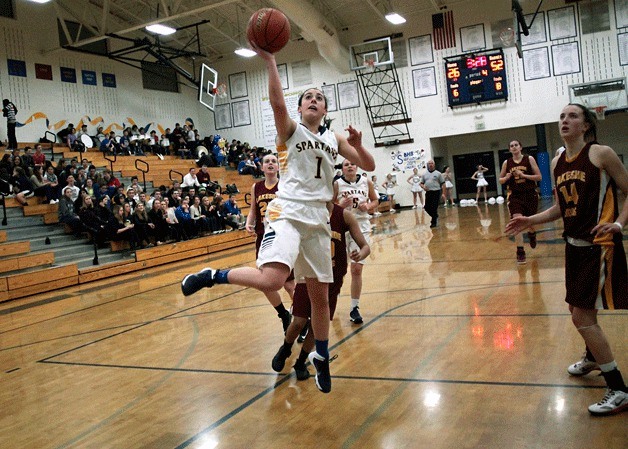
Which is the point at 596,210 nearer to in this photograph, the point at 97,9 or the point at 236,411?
the point at 236,411

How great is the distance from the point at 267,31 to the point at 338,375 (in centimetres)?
239

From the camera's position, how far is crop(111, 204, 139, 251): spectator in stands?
1337 cm

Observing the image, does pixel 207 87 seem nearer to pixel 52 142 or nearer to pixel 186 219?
pixel 52 142

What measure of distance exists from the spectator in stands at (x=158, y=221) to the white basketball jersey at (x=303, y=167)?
37.0 ft

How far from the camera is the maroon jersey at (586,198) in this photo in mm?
3289

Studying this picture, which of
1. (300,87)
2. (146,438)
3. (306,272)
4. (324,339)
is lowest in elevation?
(146,438)

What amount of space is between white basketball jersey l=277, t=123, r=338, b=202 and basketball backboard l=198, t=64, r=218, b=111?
2001cm

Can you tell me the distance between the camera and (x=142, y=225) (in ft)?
45.4

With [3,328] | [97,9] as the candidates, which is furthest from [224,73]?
[3,328]

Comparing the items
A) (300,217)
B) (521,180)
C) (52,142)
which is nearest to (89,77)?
(52,142)

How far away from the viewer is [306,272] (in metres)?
3.54

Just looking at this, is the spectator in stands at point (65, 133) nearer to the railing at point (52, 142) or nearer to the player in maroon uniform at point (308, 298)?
the railing at point (52, 142)

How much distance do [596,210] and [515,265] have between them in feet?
16.6

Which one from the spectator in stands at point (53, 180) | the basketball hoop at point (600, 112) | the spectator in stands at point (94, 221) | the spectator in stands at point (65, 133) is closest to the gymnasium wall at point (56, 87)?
the spectator in stands at point (65, 133)
